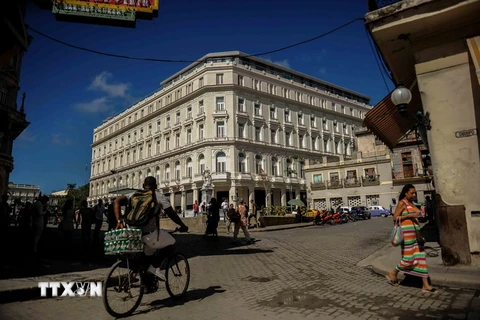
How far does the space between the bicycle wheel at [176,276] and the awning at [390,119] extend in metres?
6.55

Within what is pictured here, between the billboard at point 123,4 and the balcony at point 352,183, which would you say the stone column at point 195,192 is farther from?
the billboard at point 123,4

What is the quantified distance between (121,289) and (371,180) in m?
41.5

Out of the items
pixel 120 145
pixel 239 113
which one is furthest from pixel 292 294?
pixel 120 145

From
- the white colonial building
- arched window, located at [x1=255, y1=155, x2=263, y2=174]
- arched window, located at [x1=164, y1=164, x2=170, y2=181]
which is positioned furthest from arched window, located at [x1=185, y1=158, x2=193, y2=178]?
arched window, located at [x1=255, y1=155, x2=263, y2=174]

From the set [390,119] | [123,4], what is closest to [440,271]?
[390,119]

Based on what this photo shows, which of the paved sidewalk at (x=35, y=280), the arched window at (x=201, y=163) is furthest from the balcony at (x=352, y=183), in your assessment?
the paved sidewalk at (x=35, y=280)

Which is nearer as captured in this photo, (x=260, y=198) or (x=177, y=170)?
(x=260, y=198)

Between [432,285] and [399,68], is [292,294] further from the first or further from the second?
[399,68]

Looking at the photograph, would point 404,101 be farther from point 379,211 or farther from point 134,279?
point 379,211

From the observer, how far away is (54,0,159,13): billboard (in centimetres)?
813

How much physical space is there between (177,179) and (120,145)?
70.2ft

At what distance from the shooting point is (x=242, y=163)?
42156 millimetres

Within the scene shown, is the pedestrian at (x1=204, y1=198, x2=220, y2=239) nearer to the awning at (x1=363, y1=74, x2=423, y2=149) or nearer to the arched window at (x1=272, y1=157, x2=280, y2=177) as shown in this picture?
the awning at (x1=363, y1=74, x2=423, y2=149)

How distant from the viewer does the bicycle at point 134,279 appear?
12.7 feet
